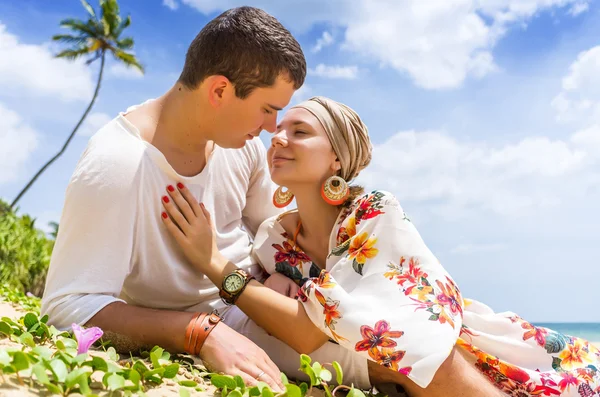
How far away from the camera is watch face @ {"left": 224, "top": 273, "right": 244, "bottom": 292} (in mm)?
3531

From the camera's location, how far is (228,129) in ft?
13.1

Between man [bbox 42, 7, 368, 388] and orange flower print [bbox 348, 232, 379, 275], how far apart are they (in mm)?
523

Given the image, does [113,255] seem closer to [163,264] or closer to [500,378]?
[163,264]

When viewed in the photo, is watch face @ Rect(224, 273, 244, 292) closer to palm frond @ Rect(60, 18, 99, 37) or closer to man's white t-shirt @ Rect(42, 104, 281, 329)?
man's white t-shirt @ Rect(42, 104, 281, 329)

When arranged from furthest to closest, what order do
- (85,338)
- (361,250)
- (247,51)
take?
(247,51) → (361,250) → (85,338)

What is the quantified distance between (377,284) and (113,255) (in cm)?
162

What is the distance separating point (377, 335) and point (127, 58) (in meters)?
36.3

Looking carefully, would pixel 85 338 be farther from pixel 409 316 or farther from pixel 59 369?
pixel 409 316

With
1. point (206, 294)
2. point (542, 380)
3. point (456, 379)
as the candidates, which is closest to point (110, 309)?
point (206, 294)

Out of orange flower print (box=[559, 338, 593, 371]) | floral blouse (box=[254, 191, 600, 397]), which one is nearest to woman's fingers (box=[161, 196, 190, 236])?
floral blouse (box=[254, 191, 600, 397])

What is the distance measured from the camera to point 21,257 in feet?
50.0

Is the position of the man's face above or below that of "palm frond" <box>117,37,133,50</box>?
below

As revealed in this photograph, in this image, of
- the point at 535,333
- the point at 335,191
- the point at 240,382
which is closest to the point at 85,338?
the point at 240,382

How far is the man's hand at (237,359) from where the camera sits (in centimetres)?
295
